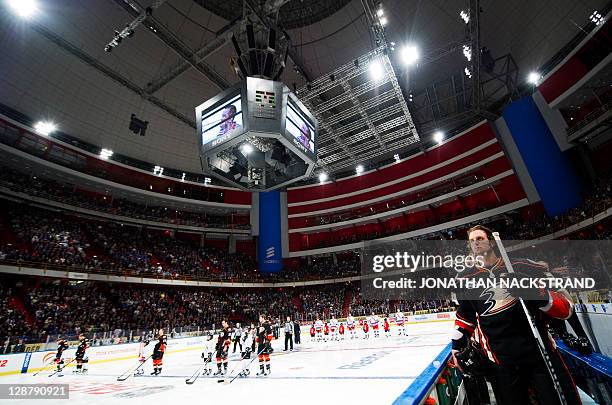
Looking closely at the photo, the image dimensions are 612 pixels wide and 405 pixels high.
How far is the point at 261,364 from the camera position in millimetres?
8711

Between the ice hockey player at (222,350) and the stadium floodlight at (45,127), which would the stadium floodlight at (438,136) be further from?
the stadium floodlight at (45,127)

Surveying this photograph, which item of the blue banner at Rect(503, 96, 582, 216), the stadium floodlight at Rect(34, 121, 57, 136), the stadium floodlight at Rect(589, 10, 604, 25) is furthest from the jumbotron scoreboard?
the stadium floodlight at Rect(34, 121, 57, 136)

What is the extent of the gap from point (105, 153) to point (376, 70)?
985 inches

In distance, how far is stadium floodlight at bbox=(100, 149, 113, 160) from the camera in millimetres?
27858

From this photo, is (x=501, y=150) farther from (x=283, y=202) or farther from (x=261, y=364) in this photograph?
(x=261, y=364)

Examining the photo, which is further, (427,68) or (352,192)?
(352,192)

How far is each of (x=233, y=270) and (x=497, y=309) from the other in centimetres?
3250

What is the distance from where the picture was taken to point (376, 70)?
17.1 metres

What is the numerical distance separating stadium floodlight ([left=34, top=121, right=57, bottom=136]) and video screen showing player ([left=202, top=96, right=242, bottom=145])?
20883 millimetres

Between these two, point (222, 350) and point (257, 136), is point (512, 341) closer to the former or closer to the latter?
point (257, 136)

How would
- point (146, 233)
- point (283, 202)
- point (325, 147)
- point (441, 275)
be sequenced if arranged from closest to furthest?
point (325, 147), point (441, 275), point (146, 233), point (283, 202)

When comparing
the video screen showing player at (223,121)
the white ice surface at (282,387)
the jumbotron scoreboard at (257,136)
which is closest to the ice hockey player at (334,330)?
the white ice surface at (282,387)

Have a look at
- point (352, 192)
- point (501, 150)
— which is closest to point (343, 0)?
point (501, 150)

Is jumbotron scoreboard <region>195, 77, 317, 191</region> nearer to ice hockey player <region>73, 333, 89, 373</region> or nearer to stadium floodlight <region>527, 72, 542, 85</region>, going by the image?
ice hockey player <region>73, 333, 89, 373</region>
